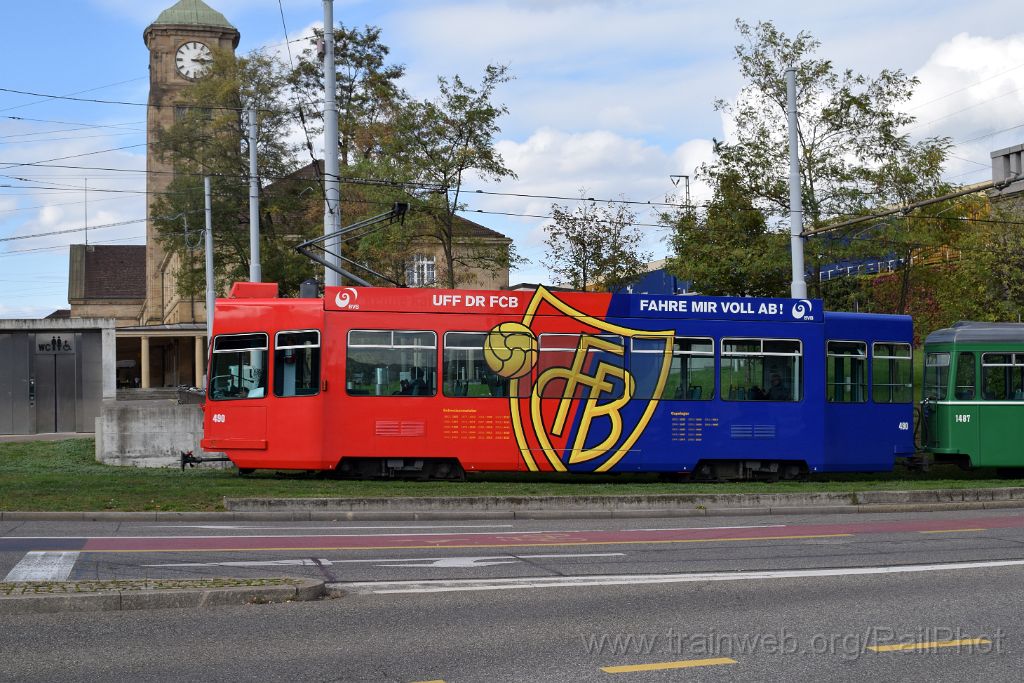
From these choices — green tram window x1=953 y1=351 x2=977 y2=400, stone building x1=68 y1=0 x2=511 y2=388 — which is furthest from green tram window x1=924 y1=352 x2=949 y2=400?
stone building x1=68 y1=0 x2=511 y2=388

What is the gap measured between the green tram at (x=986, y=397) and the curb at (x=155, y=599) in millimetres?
18482

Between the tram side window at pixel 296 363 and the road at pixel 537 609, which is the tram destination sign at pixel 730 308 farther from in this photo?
the road at pixel 537 609

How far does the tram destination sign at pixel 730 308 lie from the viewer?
72.5 ft

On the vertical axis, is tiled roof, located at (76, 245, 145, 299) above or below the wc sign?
above

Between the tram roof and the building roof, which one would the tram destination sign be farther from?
the building roof

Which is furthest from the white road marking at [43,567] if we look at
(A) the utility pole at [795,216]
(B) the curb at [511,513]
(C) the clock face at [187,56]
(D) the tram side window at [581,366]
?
(C) the clock face at [187,56]

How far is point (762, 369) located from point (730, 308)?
4.54ft

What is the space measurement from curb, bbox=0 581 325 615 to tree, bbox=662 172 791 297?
25.9 m

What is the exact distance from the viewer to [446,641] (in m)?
8.05

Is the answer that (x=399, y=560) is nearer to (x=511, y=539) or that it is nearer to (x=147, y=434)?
(x=511, y=539)

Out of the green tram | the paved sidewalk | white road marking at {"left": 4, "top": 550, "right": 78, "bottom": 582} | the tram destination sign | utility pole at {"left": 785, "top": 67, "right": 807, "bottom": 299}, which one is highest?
utility pole at {"left": 785, "top": 67, "right": 807, "bottom": 299}

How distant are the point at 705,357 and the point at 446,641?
15.0m

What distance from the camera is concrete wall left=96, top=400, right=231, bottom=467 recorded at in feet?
84.0

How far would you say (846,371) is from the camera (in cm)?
2288
